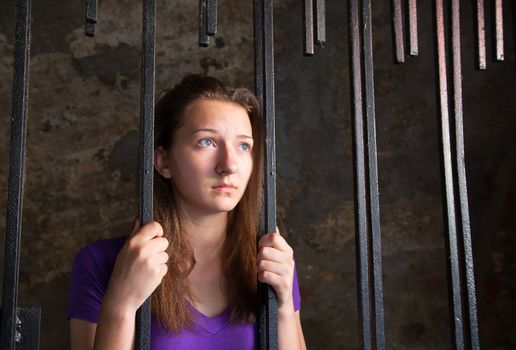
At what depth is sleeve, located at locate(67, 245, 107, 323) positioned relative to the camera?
1.64 metres

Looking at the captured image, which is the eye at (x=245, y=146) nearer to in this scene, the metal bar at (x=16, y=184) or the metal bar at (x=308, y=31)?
the metal bar at (x=308, y=31)

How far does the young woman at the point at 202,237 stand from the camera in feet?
5.27

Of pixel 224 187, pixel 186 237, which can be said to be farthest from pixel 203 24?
pixel 186 237

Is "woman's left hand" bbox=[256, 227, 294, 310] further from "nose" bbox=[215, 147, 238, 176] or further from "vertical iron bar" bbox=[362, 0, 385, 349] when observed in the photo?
"nose" bbox=[215, 147, 238, 176]

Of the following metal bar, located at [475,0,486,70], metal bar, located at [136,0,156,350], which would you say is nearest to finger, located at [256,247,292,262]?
Answer: metal bar, located at [136,0,156,350]

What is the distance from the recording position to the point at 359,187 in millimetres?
1198

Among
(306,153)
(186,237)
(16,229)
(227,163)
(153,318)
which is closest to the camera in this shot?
(16,229)

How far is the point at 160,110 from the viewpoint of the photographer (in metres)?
1.91

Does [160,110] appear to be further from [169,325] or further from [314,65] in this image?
[314,65]

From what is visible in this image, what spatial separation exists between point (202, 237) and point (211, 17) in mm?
808

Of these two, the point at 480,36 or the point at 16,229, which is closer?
the point at 16,229

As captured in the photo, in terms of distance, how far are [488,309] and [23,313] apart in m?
2.35

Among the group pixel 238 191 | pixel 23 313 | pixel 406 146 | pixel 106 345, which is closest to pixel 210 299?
pixel 238 191

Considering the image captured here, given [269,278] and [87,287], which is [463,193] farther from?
[87,287]
